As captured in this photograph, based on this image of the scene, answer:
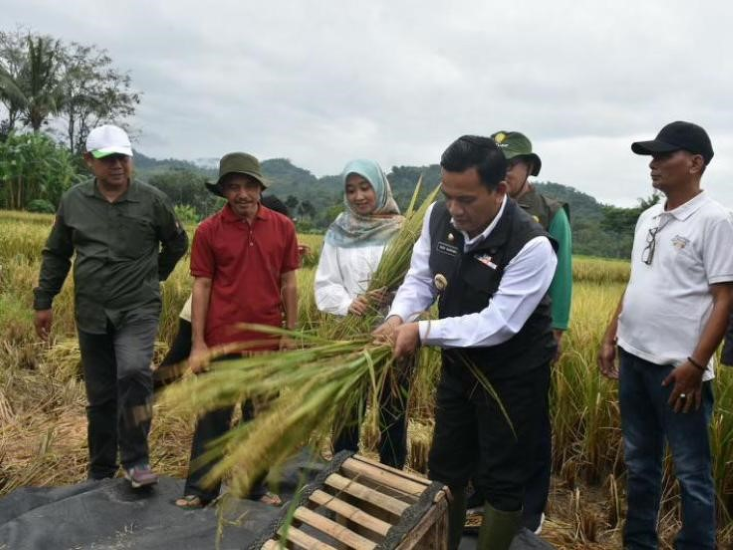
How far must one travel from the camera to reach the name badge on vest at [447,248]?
209cm

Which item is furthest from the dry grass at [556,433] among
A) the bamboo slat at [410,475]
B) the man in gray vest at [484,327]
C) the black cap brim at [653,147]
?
the black cap brim at [653,147]

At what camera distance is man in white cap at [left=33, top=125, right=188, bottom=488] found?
2859mm

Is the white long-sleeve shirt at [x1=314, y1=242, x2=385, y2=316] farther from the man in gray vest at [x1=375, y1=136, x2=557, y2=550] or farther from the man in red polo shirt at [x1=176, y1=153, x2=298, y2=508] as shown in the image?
the man in gray vest at [x1=375, y1=136, x2=557, y2=550]

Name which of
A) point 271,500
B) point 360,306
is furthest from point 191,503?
point 360,306

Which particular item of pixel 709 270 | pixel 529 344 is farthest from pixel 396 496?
pixel 709 270

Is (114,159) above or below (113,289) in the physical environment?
above

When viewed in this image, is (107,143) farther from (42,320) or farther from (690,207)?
(690,207)

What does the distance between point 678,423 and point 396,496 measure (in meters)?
1.03

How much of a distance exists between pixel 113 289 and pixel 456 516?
1.80 metres

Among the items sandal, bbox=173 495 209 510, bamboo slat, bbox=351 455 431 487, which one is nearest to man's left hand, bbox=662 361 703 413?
bamboo slat, bbox=351 455 431 487

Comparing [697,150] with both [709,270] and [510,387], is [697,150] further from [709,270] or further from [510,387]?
[510,387]

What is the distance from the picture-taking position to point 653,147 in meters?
2.27

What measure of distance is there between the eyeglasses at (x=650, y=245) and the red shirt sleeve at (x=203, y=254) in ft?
5.73

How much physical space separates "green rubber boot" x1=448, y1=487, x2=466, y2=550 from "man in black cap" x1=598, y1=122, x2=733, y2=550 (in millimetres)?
675
